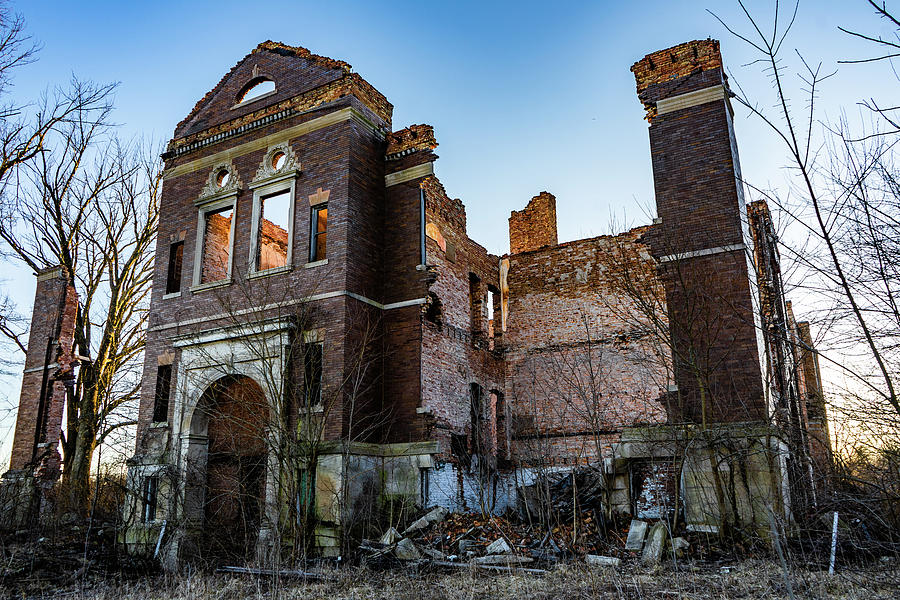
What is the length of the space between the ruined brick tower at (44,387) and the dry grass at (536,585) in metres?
10.9

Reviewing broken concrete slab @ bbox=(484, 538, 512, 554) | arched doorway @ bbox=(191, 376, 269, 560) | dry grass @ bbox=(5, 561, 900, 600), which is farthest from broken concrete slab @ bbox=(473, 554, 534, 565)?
arched doorway @ bbox=(191, 376, 269, 560)

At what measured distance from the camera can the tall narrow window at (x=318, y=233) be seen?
16109 mm

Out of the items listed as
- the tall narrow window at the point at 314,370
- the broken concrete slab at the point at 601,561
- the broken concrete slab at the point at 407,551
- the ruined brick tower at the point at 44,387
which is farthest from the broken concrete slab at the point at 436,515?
the ruined brick tower at the point at 44,387

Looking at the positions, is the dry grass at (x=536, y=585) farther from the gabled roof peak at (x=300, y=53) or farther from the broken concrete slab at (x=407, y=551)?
the gabled roof peak at (x=300, y=53)

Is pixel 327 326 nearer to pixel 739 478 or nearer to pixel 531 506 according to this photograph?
pixel 531 506

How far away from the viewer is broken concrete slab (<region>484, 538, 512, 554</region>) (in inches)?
447

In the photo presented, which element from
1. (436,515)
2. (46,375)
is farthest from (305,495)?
(46,375)

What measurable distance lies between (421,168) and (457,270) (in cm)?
368

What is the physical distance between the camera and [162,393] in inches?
674

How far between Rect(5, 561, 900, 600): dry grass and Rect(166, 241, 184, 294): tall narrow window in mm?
8543

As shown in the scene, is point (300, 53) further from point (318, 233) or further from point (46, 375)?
point (46, 375)

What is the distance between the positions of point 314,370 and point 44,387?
37.9 ft

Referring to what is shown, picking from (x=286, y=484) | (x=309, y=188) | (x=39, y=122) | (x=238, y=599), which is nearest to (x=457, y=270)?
(x=309, y=188)

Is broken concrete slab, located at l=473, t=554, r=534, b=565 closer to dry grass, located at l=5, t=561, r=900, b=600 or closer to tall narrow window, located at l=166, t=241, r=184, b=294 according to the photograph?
dry grass, located at l=5, t=561, r=900, b=600
